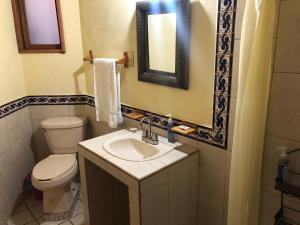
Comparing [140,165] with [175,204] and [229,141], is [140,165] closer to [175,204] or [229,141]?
[175,204]

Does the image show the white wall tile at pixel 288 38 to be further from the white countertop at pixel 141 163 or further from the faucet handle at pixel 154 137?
the faucet handle at pixel 154 137

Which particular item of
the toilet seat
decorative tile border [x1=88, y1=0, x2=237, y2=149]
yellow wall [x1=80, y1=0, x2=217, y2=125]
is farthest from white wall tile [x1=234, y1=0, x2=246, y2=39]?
the toilet seat

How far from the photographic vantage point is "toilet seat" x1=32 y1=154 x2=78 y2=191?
2.04 m

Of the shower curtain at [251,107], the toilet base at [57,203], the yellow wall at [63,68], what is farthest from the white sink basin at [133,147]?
the yellow wall at [63,68]

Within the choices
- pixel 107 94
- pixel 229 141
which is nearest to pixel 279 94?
pixel 229 141

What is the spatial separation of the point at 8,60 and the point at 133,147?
134cm

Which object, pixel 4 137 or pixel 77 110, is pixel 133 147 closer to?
pixel 77 110

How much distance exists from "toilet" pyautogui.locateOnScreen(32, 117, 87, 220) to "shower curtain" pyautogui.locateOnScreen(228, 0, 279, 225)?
4.56 feet

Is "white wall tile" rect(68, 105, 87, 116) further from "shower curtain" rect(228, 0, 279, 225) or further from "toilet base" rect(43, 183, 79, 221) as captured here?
"shower curtain" rect(228, 0, 279, 225)

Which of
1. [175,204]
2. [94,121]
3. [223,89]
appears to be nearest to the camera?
[223,89]

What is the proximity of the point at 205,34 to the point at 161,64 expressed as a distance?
38 cm

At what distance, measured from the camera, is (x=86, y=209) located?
195 cm

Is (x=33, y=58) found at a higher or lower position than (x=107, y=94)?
higher

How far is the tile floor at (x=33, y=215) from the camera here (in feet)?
7.28
